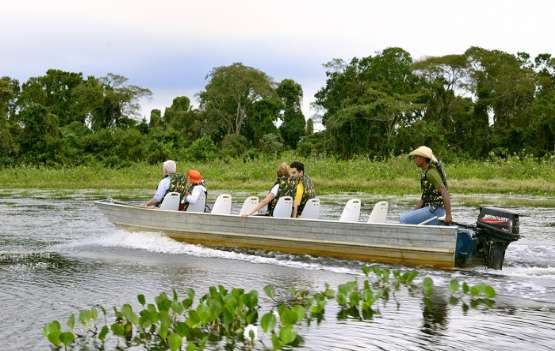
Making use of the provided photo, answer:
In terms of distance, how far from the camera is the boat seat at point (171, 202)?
44.0ft

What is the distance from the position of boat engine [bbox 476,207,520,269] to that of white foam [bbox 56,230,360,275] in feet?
5.99

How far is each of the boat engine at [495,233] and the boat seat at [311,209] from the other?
2832 mm

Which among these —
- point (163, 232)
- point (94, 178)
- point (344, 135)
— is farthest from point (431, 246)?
point (344, 135)

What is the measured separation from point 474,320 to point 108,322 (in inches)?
145

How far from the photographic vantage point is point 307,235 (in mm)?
11695

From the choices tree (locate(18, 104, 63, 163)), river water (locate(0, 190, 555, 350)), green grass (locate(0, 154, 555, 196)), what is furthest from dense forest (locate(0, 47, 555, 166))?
river water (locate(0, 190, 555, 350))

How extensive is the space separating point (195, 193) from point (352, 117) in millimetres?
26901

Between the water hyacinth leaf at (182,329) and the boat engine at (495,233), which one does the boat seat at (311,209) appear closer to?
the boat engine at (495,233)

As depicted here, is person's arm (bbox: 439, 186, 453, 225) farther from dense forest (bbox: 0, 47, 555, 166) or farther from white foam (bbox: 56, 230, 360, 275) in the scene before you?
dense forest (bbox: 0, 47, 555, 166)

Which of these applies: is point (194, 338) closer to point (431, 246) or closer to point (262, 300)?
point (262, 300)

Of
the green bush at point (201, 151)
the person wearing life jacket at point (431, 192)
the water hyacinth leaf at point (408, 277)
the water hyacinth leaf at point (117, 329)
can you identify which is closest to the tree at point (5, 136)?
the green bush at point (201, 151)

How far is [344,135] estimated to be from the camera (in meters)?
40.7

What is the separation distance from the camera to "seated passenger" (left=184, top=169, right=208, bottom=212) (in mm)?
13367

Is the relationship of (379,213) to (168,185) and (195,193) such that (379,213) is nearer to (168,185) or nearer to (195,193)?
(195,193)
